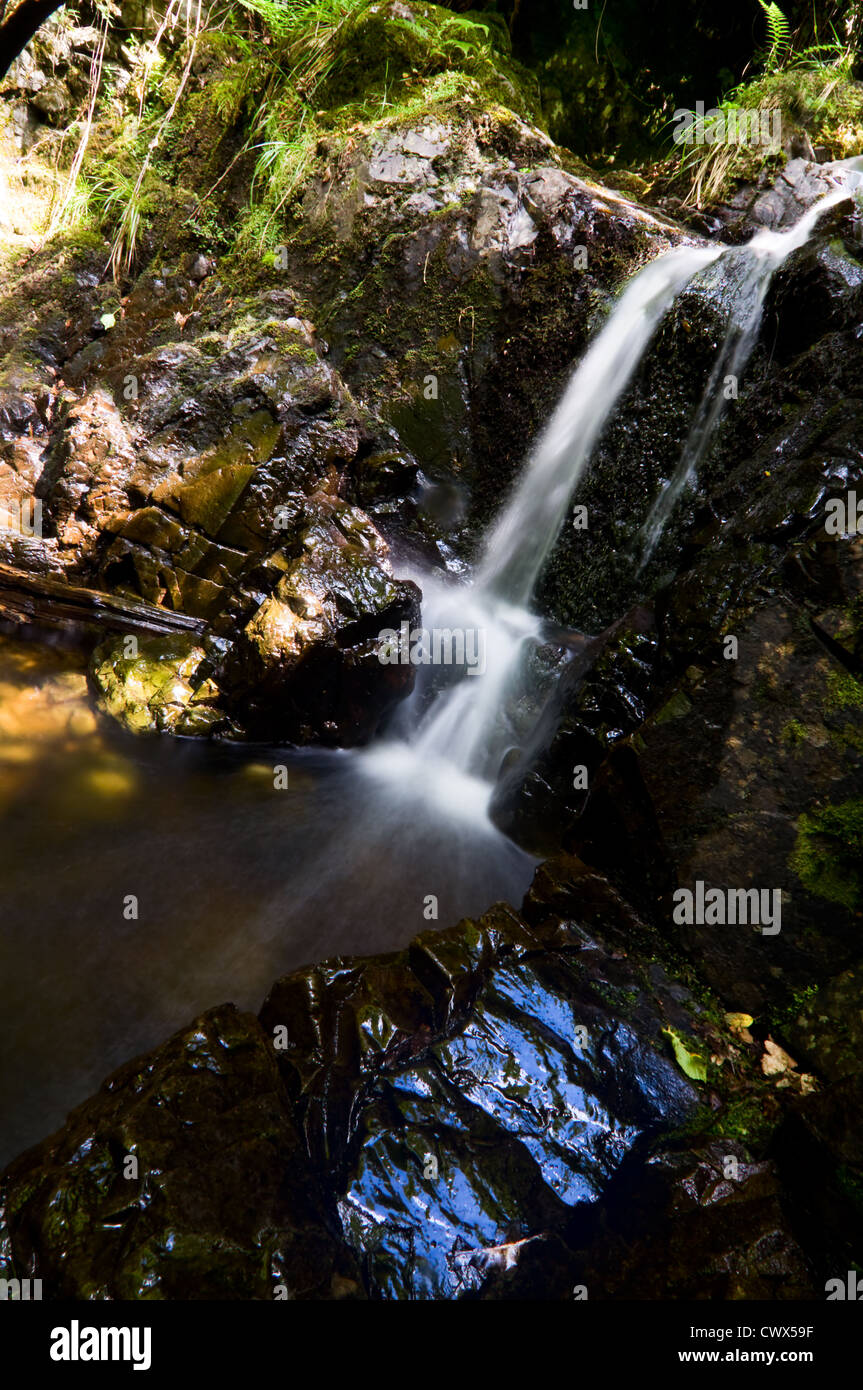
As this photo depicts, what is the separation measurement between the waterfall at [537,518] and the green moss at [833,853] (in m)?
2.40

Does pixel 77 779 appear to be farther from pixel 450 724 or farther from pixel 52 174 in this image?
pixel 52 174

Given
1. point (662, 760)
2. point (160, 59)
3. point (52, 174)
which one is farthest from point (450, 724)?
point (160, 59)

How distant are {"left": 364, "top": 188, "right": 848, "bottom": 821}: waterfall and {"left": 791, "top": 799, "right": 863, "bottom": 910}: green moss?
2.40 meters

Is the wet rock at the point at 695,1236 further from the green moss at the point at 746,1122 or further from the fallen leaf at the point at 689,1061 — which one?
the fallen leaf at the point at 689,1061

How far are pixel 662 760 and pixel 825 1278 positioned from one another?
206 centimetres

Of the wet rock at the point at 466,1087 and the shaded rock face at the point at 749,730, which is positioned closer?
the wet rock at the point at 466,1087

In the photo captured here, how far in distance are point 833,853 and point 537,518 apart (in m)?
4.65

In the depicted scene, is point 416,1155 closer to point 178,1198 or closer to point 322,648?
point 178,1198

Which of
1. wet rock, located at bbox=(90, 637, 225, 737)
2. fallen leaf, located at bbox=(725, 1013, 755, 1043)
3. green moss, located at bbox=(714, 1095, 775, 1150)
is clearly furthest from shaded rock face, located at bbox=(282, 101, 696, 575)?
green moss, located at bbox=(714, 1095, 775, 1150)

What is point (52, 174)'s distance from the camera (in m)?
8.94

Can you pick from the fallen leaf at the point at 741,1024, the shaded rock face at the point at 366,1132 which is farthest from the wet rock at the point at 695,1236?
the fallen leaf at the point at 741,1024

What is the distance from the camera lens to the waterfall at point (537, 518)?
17.5 feet

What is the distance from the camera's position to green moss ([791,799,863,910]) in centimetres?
275

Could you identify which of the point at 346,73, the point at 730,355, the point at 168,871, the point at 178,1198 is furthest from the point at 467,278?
the point at 178,1198
